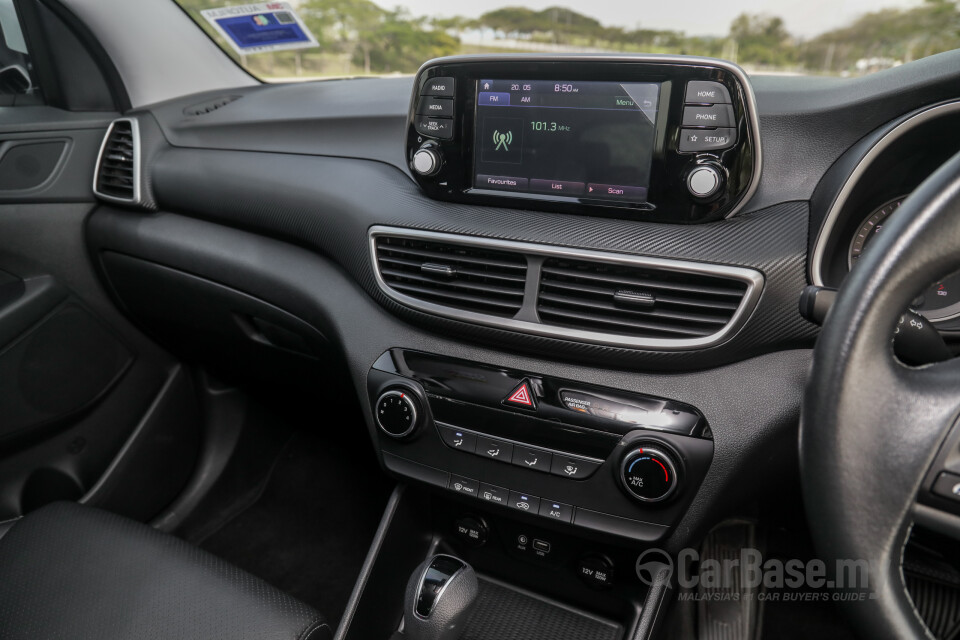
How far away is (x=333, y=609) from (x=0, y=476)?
886mm

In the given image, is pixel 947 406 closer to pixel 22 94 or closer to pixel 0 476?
→ pixel 0 476

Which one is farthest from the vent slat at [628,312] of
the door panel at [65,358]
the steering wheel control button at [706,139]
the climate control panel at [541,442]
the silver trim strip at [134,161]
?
the door panel at [65,358]

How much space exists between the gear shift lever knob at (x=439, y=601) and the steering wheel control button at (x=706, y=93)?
87cm

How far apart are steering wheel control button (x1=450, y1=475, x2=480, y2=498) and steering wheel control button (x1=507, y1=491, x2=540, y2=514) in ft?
0.23

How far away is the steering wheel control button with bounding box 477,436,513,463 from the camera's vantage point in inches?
45.4

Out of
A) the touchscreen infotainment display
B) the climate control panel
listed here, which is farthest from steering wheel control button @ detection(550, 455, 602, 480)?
the touchscreen infotainment display

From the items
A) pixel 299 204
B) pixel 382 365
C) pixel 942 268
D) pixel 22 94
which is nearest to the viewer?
pixel 942 268

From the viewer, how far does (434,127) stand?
46.8 inches

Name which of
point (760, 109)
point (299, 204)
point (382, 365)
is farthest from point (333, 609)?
point (760, 109)

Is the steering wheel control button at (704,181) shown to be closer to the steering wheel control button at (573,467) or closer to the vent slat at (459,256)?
the vent slat at (459,256)

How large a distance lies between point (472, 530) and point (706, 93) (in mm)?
916

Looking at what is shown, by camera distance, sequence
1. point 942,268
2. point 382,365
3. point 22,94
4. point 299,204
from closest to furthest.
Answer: point 942,268 < point 382,365 < point 299,204 < point 22,94

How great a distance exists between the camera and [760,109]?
1.09 meters

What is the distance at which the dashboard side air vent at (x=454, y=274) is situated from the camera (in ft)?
3.70
